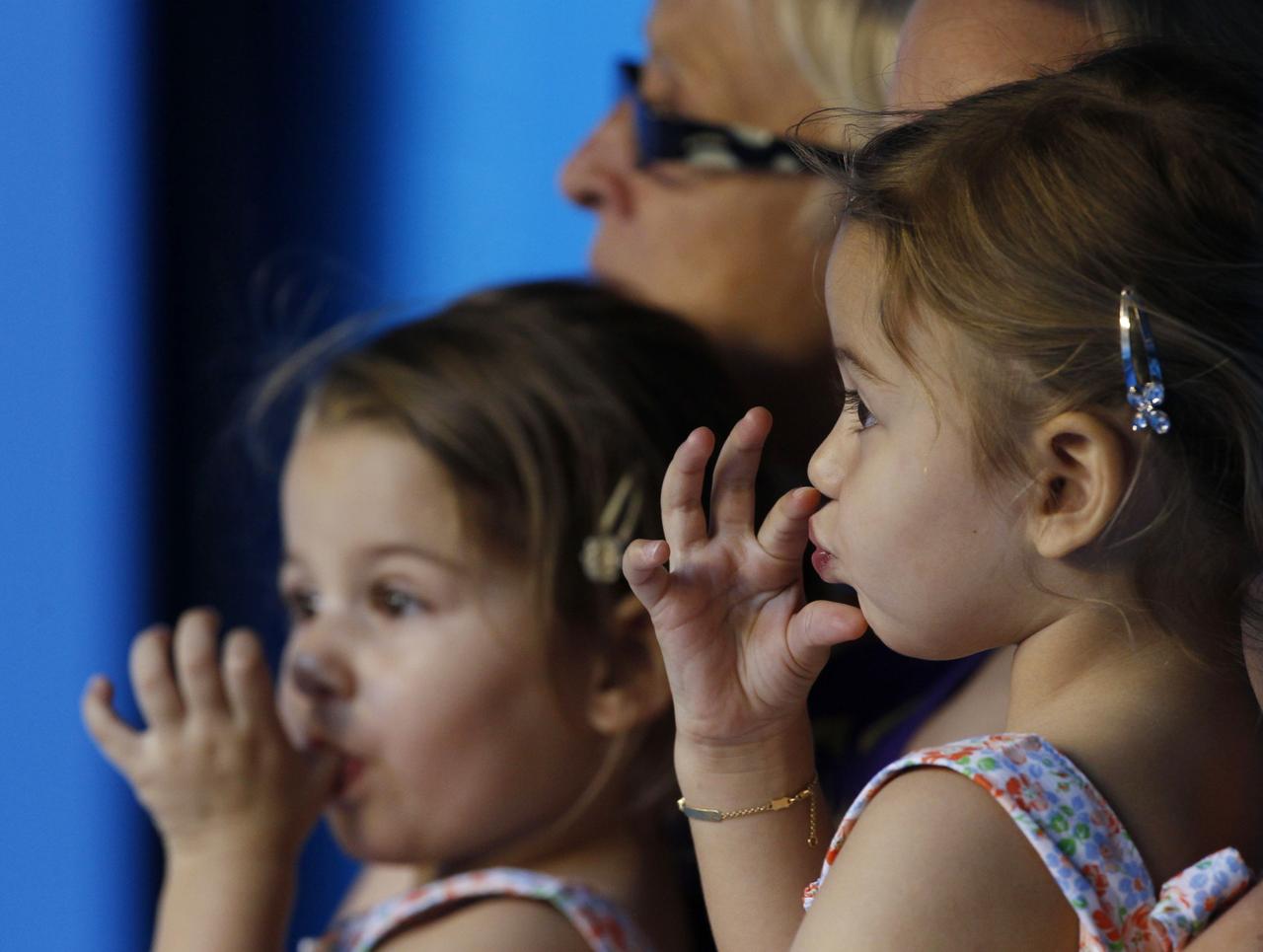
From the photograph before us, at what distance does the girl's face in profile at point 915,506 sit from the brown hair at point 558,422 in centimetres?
31

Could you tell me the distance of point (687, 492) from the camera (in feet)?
1.81

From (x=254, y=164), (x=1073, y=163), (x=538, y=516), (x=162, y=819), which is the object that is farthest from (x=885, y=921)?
(x=254, y=164)

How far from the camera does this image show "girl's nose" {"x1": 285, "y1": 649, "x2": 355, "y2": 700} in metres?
0.88

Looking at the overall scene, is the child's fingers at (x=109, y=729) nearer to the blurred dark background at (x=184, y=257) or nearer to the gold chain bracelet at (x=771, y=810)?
the blurred dark background at (x=184, y=257)

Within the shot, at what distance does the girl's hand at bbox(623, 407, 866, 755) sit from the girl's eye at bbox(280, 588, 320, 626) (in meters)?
0.42

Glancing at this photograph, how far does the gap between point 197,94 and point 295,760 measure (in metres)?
0.70

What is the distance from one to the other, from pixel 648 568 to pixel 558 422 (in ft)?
1.21

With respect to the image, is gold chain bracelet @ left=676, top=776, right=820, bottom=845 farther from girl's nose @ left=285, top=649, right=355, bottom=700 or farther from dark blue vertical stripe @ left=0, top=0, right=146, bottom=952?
dark blue vertical stripe @ left=0, top=0, right=146, bottom=952

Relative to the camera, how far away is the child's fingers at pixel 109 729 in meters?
0.92

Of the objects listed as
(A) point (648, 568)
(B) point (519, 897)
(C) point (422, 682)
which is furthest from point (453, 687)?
(A) point (648, 568)

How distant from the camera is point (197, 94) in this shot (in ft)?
4.41

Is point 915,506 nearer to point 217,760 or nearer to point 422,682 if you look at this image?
point 422,682

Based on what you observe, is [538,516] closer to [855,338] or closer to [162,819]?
[162,819]

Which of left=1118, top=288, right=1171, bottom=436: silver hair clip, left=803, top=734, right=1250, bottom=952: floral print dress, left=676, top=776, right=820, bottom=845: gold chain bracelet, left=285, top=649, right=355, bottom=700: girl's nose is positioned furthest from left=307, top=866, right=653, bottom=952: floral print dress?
left=1118, top=288, right=1171, bottom=436: silver hair clip
